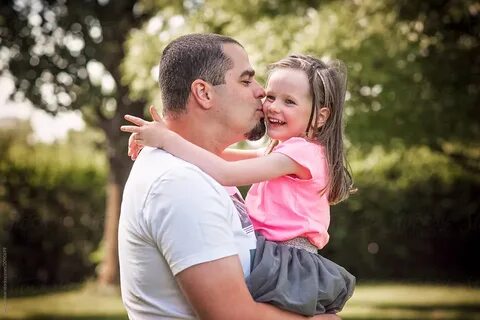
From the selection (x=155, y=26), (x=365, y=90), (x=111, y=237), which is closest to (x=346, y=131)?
(x=365, y=90)

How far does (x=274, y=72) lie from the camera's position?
324 cm

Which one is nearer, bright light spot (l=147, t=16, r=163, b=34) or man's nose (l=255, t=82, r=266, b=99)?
man's nose (l=255, t=82, r=266, b=99)

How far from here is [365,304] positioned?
14805mm

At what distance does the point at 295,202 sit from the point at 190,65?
605 mm

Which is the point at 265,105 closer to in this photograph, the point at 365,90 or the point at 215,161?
the point at 215,161

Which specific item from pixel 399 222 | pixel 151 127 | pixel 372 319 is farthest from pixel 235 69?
pixel 399 222

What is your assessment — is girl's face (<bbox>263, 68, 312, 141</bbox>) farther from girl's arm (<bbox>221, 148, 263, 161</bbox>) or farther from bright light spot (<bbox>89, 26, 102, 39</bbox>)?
bright light spot (<bbox>89, 26, 102, 39</bbox>)

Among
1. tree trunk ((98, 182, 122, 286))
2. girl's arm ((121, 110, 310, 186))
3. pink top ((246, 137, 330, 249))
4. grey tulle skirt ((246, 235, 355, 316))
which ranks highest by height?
girl's arm ((121, 110, 310, 186))

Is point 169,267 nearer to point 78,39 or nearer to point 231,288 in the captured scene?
point 231,288

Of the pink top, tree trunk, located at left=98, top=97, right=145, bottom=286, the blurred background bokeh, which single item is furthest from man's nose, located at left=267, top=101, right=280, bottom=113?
tree trunk, located at left=98, top=97, right=145, bottom=286

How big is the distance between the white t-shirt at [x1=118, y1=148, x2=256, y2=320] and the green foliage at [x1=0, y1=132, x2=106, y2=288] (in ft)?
40.1

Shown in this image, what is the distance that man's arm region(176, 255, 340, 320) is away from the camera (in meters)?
2.18

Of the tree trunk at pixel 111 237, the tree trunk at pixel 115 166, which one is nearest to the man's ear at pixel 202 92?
the tree trunk at pixel 115 166

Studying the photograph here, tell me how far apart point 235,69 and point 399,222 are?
14.6m
